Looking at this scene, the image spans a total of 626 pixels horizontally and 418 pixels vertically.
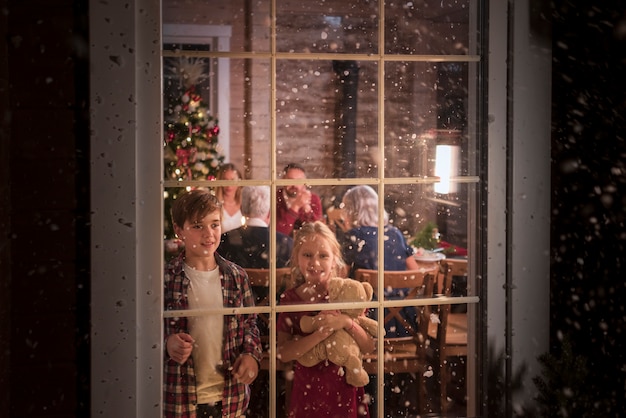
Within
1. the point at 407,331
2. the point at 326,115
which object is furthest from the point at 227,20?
the point at 407,331

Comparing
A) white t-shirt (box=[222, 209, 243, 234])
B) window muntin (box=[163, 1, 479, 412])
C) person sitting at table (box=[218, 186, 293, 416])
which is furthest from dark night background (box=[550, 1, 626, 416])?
white t-shirt (box=[222, 209, 243, 234])

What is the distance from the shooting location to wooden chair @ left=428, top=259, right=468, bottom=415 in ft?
8.23

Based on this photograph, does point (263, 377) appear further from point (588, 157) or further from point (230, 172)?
point (588, 157)

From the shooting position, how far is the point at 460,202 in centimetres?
251

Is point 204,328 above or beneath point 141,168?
beneath

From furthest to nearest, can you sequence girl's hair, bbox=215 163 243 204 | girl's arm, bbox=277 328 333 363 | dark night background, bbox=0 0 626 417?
girl's arm, bbox=277 328 333 363
girl's hair, bbox=215 163 243 204
dark night background, bbox=0 0 626 417

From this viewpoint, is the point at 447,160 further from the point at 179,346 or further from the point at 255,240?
the point at 179,346

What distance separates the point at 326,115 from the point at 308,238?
367 mm

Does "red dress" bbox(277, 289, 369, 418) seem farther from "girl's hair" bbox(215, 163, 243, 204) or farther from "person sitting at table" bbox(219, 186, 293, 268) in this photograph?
"girl's hair" bbox(215, 163, 243, 204)

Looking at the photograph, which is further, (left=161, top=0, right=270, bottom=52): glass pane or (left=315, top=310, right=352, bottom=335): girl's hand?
(left=315, top=310, right=352, bottom=335): girl's hand

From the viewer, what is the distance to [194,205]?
2.33 metres
